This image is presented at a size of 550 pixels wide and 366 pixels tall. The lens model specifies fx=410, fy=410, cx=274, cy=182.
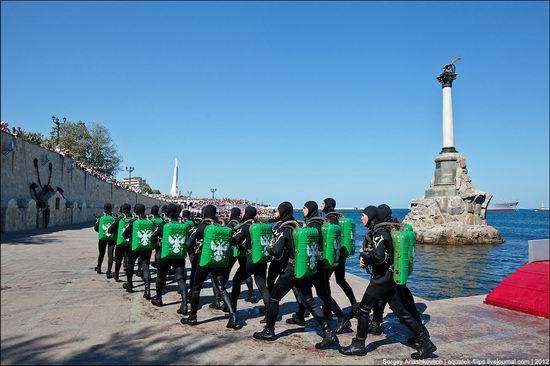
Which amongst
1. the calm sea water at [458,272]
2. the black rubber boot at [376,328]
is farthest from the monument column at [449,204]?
the black rubber boot at [376,328]

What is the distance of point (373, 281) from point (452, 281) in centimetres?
1484

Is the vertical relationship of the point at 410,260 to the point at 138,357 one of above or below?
above

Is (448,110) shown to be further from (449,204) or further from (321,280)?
(321,280)

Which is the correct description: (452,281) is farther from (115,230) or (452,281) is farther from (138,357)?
(138,357)

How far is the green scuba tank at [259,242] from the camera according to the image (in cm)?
695

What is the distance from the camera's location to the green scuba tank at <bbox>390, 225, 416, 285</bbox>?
5.66 metres

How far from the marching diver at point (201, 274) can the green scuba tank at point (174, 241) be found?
0.26 metres

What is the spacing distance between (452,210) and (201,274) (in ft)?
140

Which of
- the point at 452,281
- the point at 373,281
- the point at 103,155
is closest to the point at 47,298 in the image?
the point at 373,281

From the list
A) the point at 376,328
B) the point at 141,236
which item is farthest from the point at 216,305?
the point at 376,328

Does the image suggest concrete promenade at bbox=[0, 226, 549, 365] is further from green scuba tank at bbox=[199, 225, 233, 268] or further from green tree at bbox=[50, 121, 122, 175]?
green tree at bbox=[50, 121, 122, 175]

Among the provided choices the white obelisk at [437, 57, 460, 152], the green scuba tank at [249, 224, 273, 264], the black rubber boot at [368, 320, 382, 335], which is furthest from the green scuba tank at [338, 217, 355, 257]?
the white obelisk at [437, 57, 460, 152]

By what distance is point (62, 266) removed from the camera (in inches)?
471

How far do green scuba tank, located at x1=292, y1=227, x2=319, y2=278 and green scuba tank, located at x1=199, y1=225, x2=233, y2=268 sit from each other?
1.39m
